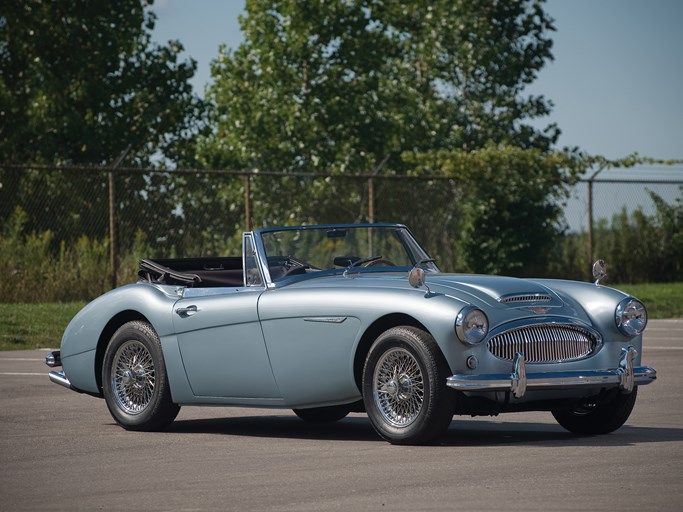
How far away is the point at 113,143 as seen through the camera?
33.5 meters

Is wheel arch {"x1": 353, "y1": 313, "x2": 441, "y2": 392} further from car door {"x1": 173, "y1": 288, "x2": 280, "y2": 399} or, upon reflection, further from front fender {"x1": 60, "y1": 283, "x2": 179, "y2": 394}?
front fender {"x1": 60, "y1": 283, "x2": 179, "y2": 394}

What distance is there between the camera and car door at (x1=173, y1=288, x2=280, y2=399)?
9.68 meters

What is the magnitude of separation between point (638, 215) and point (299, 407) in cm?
2095

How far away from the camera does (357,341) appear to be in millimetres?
9109

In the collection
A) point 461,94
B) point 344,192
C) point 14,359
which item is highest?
point 461,94

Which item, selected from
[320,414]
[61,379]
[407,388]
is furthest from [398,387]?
[61,379]

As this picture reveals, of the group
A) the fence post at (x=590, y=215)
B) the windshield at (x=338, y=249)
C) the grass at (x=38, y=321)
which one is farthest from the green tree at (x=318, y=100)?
the windshield at (x=338, y=249)

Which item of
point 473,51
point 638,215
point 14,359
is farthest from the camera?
point 473,51

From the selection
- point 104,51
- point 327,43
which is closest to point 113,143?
point 104,51

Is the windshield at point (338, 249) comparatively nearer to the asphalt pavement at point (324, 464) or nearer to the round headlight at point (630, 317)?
the asphalt pavement at point (324, 464)

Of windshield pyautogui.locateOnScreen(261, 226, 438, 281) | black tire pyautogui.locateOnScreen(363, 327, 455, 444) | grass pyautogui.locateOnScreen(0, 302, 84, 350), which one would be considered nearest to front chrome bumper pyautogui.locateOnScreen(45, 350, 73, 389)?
windshield pyautogui.locateOnScreen(261, 226, 438, 281)

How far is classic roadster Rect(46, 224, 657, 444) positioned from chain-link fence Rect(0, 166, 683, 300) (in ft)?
35.8

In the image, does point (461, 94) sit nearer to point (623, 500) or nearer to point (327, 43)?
point (327, 43)

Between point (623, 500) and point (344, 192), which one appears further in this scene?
point (344, 192)
